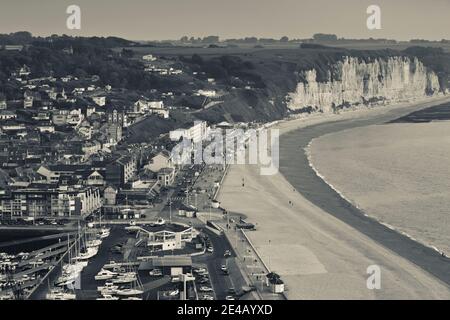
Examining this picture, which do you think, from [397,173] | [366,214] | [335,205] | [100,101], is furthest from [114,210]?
[100,101]

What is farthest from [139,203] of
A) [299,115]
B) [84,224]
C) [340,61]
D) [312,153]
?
[340,61]

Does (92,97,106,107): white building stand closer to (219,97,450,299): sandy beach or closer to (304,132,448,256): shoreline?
(304,132,448,256): shoreline

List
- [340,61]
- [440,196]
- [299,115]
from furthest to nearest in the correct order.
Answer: [340,61] < [299,115] < [440,196]

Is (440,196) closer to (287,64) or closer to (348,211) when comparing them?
(348,211)
